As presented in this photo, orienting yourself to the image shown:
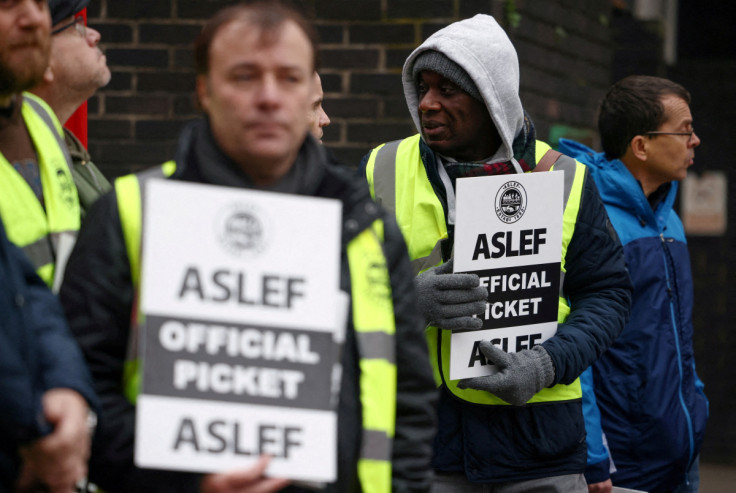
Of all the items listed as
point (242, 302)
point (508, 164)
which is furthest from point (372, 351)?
point (508, 164)

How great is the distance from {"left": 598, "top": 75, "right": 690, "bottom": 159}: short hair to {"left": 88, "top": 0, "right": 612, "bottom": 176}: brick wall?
1102 mm

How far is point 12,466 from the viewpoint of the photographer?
1.95 meters

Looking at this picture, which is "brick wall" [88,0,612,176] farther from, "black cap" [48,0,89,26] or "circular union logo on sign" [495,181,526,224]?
"black cap" [48,0,89,26]

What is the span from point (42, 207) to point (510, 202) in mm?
1347

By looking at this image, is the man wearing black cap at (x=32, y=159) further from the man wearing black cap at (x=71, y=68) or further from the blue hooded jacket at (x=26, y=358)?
the man wearing black cap at (x=71, y=68)

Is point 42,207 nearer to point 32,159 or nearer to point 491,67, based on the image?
point 32,159

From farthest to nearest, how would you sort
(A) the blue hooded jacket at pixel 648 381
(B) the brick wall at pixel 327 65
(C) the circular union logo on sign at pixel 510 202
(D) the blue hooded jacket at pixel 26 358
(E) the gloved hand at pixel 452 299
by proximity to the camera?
1. (B) the brick wall at pixel 327 65
2. (A) the blue hooded jacket at pixel 648 381
3. (C) the circular union logo on sign at pixel 510 202
4. (E) the gloved hand at pixel 452 299
5. (D) the blue hooded jacket at pixel 26 358

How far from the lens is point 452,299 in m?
3.14

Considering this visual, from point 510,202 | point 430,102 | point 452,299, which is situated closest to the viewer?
point 452,299

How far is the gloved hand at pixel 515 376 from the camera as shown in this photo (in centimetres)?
317

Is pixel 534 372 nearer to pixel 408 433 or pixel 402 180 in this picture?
pixel 402 180

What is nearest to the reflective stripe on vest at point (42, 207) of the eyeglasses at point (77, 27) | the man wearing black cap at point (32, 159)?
the man wearing black cap at point (32, 159)

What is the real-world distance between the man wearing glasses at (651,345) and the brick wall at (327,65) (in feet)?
4.72

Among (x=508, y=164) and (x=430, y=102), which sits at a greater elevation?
(x=430, y=102)
